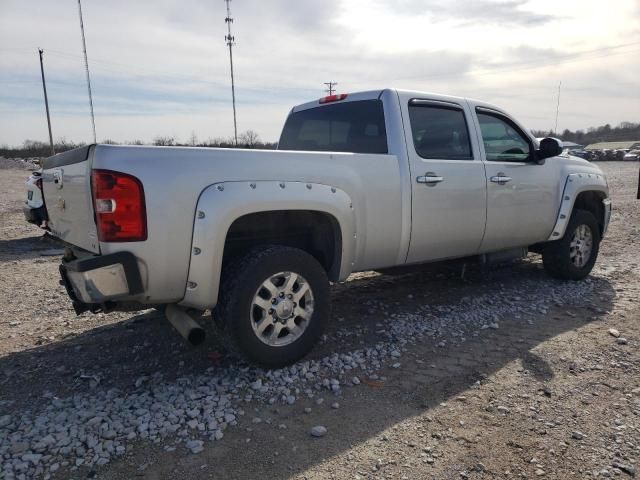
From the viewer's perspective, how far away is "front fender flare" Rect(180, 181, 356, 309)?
290 cm

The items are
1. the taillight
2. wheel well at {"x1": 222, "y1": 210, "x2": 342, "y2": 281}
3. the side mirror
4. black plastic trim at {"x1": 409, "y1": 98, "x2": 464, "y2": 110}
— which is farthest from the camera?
the side mirror

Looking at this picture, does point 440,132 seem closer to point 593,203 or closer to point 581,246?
point 581,246

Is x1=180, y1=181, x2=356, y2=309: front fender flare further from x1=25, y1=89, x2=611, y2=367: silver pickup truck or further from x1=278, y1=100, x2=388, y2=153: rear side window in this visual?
x1=278, y1=100, x2=388, y2=153: rear side window

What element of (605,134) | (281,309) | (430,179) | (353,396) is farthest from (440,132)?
(605,134)

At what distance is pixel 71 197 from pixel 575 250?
543cm

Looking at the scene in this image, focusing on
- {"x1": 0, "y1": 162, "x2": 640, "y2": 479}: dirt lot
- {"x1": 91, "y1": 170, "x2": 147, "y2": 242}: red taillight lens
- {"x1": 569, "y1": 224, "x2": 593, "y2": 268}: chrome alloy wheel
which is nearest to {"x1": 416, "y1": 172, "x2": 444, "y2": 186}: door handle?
{"x1": 0, "y1": 162, "x2": 640, "y2": 479}: dirt lot

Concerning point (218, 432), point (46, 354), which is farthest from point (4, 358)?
point (218, 432)

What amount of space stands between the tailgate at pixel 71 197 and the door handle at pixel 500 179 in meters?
3.54

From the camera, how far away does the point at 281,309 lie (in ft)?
10.9

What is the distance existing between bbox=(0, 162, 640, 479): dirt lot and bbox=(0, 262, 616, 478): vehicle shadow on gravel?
0.6 inches

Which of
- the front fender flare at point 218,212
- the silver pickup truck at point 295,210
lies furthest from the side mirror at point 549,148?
the front fender flare at point 218,212

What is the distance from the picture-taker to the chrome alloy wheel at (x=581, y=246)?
577 cm

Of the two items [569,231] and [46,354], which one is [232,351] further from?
[569,231]

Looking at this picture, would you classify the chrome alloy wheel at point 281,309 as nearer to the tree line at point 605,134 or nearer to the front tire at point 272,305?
the front tire at point 272,305
